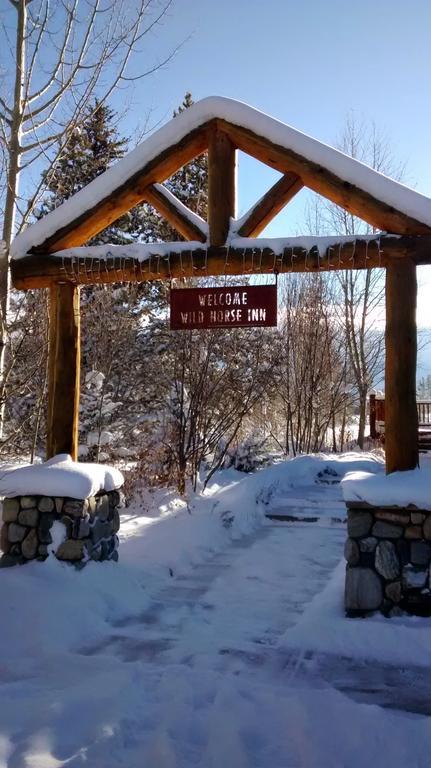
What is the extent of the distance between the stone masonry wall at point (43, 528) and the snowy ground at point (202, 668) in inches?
7.6

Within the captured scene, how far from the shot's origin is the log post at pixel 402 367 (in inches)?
202

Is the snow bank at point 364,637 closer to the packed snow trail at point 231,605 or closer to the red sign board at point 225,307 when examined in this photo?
the packed snow trail at point 231,605

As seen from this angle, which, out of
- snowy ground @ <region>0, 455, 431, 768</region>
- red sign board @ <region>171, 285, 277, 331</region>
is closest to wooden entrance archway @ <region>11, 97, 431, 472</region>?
red sign board @ <region>171, 285, 277, 331</region>

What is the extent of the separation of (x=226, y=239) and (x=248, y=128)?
1.04 meters

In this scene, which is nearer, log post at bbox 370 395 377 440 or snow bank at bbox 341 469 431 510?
snow bank at bbox 341 469 431 510

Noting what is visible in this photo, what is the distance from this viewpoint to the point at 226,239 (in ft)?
18.3

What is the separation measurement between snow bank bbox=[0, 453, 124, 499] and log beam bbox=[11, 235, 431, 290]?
6.10 ft

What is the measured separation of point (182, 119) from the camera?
5.68 metres

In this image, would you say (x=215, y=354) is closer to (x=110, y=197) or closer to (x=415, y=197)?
(x=110, y=197)

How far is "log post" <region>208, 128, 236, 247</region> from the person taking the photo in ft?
18.5

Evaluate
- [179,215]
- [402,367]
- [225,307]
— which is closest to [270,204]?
[179,215]

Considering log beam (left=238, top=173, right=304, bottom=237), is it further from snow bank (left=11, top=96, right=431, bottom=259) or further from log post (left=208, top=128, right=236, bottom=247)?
snow bank (left=11, top=96, right=431, bottom=259)

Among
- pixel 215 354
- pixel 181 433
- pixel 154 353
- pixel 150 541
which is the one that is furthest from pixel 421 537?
pixel 154 353

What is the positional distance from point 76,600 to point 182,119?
176 inches
